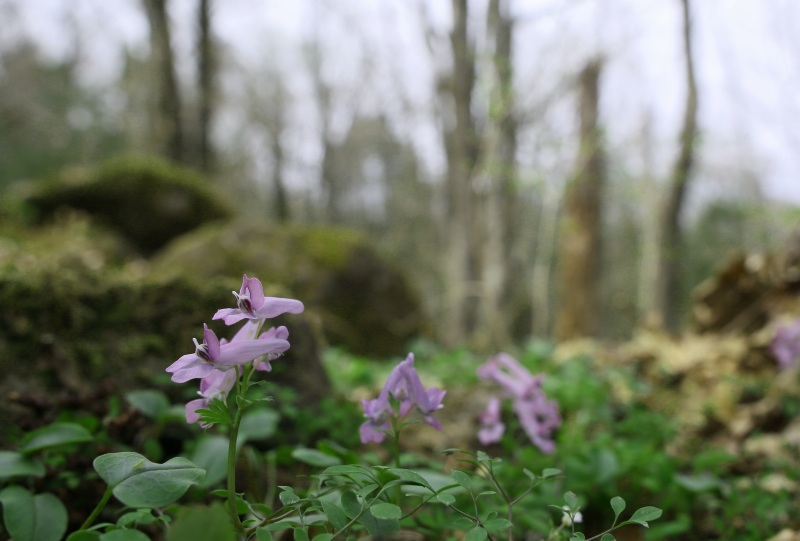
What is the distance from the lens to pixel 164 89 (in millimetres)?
12078

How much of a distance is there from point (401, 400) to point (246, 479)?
88 centimetres

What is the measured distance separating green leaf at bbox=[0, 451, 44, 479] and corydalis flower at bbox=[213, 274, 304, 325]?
60cm

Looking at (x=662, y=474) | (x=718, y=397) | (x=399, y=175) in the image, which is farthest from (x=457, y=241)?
(x=399, y=175)

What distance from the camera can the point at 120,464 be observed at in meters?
0.86

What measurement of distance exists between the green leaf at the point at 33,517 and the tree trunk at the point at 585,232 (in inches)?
335

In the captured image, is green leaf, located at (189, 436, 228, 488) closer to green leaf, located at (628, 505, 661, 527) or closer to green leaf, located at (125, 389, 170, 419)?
green leaf, located at (125, 389, 170, 419)

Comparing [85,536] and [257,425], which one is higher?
[85,536]

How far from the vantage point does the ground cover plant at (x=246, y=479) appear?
850mm

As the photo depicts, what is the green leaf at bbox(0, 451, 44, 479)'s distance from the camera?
1150 millimetres

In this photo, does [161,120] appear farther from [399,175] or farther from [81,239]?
[399,175]

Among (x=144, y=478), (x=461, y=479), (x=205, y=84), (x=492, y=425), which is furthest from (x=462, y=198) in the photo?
(x=205, y=84)

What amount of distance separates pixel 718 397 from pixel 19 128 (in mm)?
18600

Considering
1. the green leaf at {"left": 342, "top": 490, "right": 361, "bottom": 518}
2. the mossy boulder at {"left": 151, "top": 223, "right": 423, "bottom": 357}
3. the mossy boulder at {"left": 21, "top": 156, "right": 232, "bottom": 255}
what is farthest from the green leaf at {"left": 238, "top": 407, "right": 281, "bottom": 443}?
the mossy boulder at {"left": 21, "top": 156, "right": 232, "bottom": 255}

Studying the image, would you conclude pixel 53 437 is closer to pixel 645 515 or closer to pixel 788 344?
pixel 645 515
